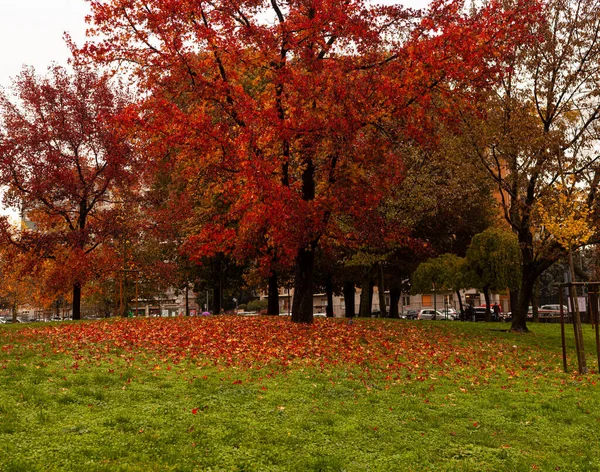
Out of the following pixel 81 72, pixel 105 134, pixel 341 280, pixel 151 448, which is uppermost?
pixel 81 72

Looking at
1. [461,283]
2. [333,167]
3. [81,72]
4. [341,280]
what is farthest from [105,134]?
[461,283]

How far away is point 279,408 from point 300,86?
10103 mm

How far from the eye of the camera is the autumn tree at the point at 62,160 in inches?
983

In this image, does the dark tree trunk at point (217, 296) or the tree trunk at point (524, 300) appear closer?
the tree trunk at point (524, 300)

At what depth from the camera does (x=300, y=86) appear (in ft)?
51.1

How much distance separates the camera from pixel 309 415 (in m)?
7.73

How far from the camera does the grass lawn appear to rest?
6.13 meters

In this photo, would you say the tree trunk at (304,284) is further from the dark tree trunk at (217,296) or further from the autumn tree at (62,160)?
the dark tree trunk at (217,296)

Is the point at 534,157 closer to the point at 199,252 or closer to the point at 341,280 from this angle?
the point at 199,252

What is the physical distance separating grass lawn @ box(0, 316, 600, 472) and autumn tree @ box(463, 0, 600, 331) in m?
8.03

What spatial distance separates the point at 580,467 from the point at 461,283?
2797 centimetres

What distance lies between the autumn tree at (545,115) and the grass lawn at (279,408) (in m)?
8.03

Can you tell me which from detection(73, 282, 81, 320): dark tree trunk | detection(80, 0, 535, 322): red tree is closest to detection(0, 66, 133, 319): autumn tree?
detection(73, 282, 81, 320): dark tree trunk

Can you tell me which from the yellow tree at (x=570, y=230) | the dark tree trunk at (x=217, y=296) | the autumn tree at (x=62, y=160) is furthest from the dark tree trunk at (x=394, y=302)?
the yellow tree at (x=570, y=230)
